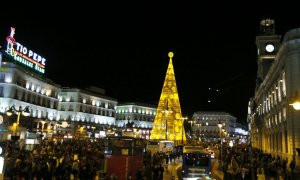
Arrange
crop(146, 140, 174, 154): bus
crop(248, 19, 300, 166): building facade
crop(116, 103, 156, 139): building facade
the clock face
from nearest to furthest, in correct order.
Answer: crop(248, 19, 300, 166): building facade, crop(146, 140, 174, 154): bus, the clock face, crop(116, 103, 156, 139): building facade

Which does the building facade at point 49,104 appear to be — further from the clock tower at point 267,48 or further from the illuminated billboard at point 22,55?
the clock tower at point 267,48

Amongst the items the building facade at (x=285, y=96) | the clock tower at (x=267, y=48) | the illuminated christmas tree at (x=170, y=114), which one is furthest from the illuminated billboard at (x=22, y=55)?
the clock tower at (x=267, y=48)

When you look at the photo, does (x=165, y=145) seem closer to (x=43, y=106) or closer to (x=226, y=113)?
(x=43, y=106)

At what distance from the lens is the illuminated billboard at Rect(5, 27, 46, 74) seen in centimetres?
5536

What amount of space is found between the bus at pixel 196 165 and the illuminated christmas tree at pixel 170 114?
92.1 feet

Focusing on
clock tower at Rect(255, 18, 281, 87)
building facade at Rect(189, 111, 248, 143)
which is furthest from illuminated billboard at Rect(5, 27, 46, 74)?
building facade at Rect(189, 111, 248, 143)

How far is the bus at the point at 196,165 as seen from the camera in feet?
69.4

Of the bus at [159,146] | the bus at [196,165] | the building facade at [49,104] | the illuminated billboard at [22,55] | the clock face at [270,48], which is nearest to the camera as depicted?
the bus at [196,165]

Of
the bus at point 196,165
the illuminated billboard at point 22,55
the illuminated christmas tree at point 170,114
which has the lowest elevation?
the bus at point 196,165

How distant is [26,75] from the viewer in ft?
202

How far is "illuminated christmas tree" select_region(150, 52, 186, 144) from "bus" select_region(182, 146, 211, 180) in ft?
92.1

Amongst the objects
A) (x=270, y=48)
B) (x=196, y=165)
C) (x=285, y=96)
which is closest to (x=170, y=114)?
(x=285, y=96)

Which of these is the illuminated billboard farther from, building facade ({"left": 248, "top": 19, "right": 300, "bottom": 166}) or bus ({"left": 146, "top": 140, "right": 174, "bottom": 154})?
building facade ({"left": 248, "top": 19, "right": 300, "bottom": 166})

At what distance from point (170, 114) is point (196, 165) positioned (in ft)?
99.9
